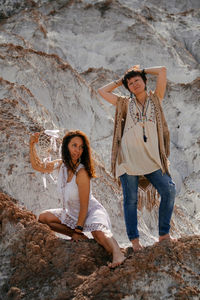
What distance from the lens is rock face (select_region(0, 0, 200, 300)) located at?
9.12 ft

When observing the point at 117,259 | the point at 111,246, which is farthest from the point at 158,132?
the point at 117,259

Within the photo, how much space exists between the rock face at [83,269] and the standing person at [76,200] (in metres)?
0.17

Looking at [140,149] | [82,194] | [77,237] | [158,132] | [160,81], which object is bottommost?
[77,237]

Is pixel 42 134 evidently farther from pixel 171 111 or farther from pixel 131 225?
pixel 171 111

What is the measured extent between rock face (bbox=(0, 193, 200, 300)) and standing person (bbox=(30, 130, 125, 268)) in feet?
0.56

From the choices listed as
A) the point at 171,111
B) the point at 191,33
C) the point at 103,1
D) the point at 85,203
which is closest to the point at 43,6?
the point at 103,1

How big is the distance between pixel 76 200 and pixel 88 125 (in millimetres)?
5600

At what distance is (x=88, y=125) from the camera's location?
9.07m

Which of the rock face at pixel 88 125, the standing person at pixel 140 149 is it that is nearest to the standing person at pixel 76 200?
the rock face at pixel 88 125

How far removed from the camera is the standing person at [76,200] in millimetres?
3391

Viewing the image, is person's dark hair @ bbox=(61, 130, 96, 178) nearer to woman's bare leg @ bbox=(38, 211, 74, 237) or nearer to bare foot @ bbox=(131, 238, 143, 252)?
woman's bare leg @ bbox=(38, 211, 74, 237)

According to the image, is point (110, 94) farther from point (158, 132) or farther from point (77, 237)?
point (77, 237)

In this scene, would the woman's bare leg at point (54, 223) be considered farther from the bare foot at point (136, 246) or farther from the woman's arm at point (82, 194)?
the bare foot at point (136, 246)

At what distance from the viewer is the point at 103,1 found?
53.0 feet
